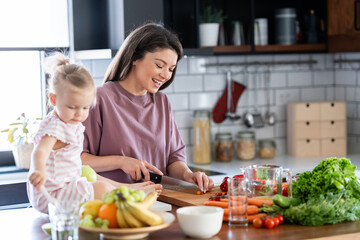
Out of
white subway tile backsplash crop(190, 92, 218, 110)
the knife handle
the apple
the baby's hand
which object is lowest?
the knife handle

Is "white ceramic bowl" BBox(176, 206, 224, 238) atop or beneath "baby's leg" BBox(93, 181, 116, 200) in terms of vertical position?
beneath

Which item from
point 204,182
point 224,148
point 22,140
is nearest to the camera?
Result: point 204,182

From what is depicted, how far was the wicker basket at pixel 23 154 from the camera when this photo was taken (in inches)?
151

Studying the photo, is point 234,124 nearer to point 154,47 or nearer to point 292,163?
point 292,163

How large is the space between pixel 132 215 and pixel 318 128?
3.08 meters

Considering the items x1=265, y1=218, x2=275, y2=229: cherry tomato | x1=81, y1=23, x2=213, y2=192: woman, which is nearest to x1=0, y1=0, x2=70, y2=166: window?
x1=81, y1=23, x2=213, y2=192: woman

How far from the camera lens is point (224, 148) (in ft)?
14.5

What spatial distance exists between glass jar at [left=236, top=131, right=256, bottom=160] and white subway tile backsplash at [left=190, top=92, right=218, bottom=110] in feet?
1.00

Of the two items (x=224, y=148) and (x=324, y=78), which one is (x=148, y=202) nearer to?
(x=224, y=148)

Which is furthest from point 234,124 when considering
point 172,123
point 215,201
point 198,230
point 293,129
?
point 198,230

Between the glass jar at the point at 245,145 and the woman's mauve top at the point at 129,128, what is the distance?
5.06ft

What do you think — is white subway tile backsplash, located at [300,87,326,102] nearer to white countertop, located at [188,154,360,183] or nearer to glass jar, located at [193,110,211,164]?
white countertop, located at [188,154,360,183]

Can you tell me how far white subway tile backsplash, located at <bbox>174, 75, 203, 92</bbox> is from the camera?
4461mm

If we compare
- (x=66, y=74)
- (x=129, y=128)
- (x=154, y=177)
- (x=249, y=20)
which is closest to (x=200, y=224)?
(x=66, y=74)
